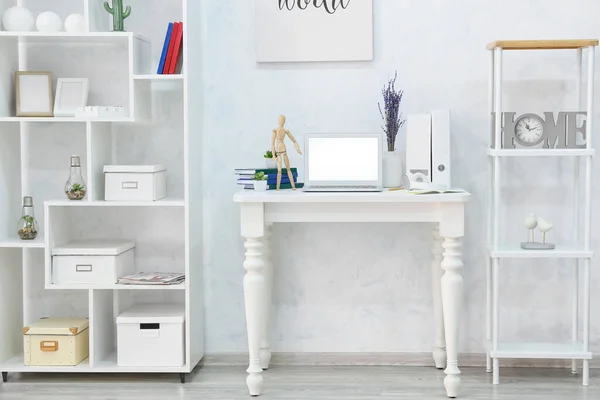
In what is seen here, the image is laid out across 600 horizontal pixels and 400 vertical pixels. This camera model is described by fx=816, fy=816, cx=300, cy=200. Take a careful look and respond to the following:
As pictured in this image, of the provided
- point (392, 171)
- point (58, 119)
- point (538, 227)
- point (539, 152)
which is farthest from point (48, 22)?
point (538, 227)

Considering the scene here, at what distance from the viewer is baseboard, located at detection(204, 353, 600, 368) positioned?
3.71 metres

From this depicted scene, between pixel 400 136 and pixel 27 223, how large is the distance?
5.60ft

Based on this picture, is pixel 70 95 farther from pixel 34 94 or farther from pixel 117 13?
pixel 117 13

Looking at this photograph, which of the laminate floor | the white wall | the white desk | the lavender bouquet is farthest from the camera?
the white wall

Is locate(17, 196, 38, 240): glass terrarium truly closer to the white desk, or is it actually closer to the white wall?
the white wall

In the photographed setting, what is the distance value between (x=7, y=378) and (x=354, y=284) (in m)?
1.59

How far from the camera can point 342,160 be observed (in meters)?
3.40

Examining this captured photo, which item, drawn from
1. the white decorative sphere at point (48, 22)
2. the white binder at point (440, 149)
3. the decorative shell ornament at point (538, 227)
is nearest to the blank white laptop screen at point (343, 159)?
the white binder at point (440, 149)

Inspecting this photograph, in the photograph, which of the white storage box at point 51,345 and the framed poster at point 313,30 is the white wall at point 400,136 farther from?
the white storage box at point 51,345

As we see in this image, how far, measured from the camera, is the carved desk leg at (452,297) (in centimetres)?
319

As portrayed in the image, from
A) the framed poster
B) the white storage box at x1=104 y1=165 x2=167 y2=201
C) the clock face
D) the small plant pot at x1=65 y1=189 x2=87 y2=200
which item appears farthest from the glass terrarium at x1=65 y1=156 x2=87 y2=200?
the clock face

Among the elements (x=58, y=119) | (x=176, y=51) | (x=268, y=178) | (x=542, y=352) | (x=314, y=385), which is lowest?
(x=314, y=385)

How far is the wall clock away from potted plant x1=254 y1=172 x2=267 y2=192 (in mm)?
1013

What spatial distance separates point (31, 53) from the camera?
375 cm
